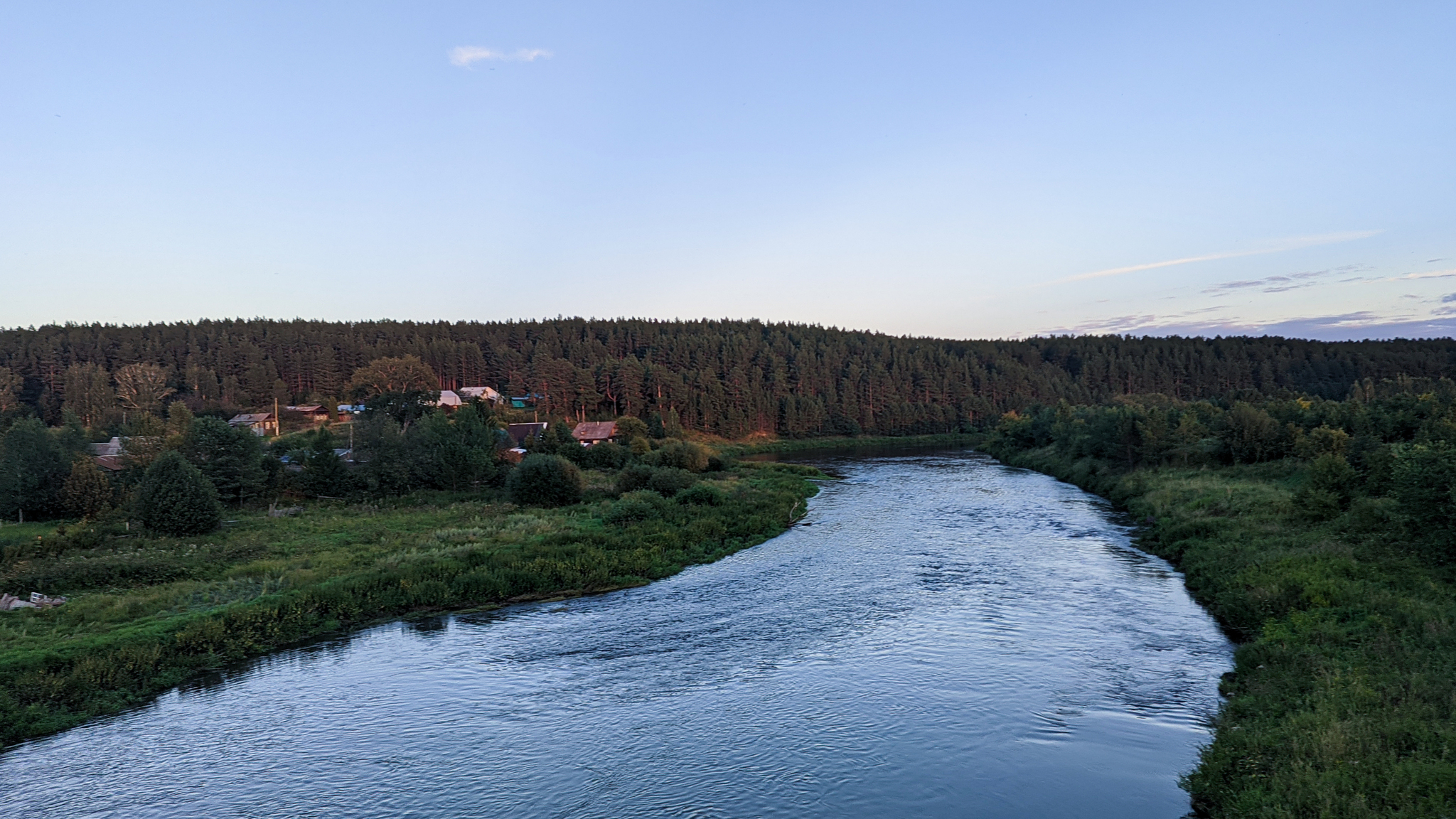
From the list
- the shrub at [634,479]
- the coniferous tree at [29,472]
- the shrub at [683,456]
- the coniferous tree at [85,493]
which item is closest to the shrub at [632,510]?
the shrub at [634,479]

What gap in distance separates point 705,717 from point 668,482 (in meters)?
34.3

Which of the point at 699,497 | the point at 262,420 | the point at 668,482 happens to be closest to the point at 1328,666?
the point at 699,497

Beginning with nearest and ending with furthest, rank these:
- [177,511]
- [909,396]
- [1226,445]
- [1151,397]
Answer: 1. [177,511]
2. [1226,445]
3. [1151,397]
4. [909,396]

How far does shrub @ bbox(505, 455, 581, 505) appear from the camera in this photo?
1898 inches

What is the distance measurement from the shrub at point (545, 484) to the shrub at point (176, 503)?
15.7m

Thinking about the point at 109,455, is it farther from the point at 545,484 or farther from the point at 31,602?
the point at 31,602

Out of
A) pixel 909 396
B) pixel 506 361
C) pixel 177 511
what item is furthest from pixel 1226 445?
pixel 506 361

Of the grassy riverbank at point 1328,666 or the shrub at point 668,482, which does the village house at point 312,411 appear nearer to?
the shrub at point 668,482

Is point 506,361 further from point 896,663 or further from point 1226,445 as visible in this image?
point 896,663

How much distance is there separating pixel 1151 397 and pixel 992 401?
1703 inches

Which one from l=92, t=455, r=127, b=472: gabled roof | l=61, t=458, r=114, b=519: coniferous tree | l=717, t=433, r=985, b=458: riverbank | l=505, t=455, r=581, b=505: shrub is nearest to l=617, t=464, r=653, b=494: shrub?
l=505, t=455, r=581, b=505: shrub

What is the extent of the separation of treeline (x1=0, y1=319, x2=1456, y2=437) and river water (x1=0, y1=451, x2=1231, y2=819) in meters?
91.0

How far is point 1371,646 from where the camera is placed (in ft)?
52.2

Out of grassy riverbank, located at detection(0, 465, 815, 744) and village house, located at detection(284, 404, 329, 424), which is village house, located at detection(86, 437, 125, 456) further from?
village house, located at detection(284, 404, 329, 424)
